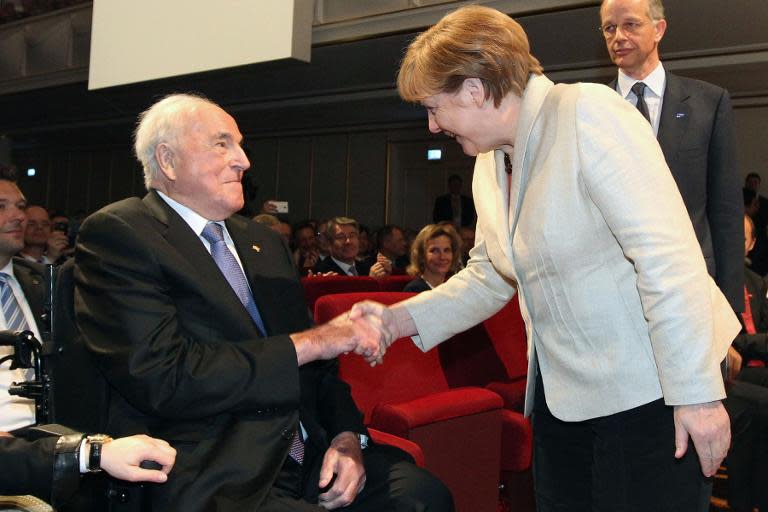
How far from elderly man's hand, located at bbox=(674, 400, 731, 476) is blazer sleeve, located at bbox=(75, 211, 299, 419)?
2.85 ft

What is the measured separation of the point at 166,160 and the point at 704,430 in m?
1.53

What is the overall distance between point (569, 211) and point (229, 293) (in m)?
0.91

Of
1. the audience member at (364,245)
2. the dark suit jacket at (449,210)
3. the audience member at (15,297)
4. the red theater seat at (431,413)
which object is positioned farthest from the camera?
the dark suit jacket at (449,210)

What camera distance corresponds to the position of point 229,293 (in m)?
1.93

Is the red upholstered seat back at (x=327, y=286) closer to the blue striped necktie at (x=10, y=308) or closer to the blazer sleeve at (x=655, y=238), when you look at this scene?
the blue striped necktie at (x=10, y=308)

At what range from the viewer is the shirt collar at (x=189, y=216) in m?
2.09

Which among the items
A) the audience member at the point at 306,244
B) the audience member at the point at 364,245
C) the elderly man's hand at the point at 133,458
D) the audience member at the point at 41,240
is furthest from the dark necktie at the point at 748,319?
the audience member at the point at 364,245

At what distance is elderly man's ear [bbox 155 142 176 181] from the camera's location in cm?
212

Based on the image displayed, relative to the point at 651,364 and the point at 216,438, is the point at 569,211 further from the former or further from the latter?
the point at 216,438

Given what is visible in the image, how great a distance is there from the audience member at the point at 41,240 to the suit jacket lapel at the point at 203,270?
3576mm

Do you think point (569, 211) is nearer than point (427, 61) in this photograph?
Yes

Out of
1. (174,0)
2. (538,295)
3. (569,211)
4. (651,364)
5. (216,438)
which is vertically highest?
(174,0)

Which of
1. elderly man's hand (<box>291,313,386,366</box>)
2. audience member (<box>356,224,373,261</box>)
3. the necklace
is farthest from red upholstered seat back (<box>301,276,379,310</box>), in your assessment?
audience member (<box>356,224,373,261</box>)

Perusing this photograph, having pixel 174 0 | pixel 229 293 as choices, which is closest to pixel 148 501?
pixel 229 293
